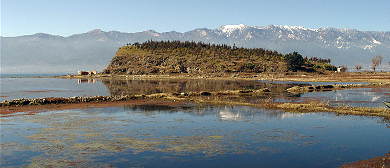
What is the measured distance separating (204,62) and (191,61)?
765 centimetres

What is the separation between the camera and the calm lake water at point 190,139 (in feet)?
57.7

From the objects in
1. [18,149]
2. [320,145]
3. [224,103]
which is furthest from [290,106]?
[18,149]

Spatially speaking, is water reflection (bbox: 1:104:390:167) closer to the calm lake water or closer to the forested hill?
the calm lake water

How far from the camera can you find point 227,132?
24.6 metres

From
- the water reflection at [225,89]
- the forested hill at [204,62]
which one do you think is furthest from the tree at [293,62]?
the water reflection at [225,89]

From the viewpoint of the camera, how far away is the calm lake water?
17.6m

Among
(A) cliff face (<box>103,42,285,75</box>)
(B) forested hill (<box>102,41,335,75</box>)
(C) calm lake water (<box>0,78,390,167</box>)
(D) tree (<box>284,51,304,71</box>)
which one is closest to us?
(C) calm lake water (<box>0,78,390,167</box>)

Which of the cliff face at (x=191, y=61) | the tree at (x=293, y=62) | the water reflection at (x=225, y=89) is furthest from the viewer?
the cliff face at (x=191, y=61)

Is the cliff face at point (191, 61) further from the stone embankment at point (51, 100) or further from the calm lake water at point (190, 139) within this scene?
the calm lake water at point (190, 139)

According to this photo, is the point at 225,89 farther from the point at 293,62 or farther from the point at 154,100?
the point at 293,62

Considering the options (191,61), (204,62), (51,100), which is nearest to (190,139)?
(51,100)

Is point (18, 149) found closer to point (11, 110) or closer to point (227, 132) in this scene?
point (227, 132)

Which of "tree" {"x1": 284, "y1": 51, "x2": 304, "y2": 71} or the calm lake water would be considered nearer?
the calm lake water

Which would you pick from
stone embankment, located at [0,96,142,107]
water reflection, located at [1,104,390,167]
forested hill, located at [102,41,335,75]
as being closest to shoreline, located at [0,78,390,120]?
stone embankment, located at [0,96,142,107]
